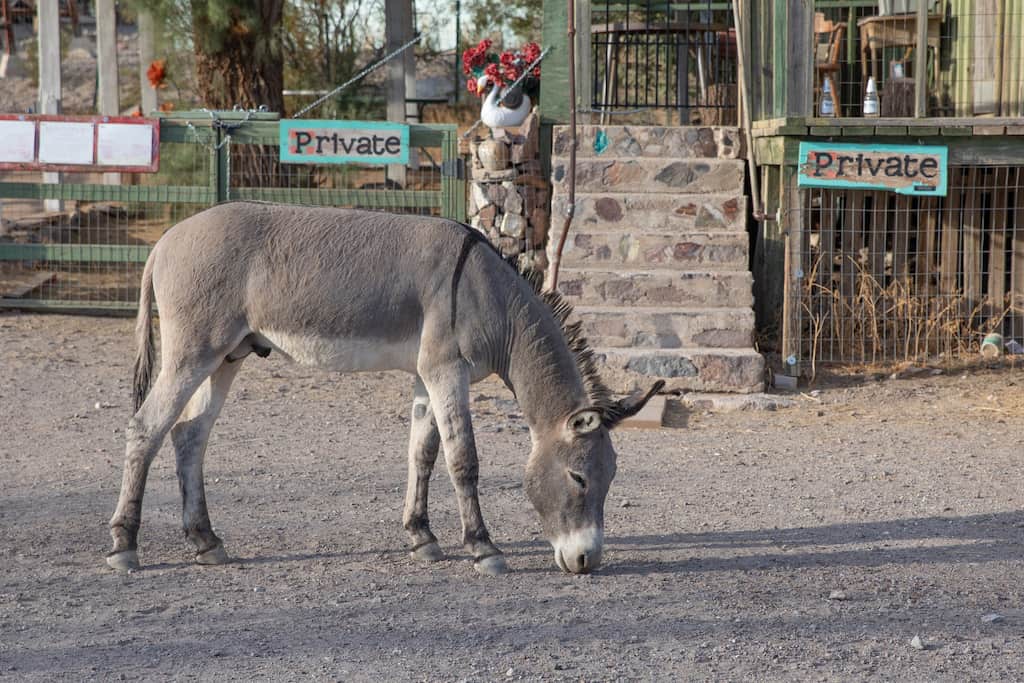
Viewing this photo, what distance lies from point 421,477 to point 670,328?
400cm

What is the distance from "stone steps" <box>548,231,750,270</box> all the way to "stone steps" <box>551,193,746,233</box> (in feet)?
0.57

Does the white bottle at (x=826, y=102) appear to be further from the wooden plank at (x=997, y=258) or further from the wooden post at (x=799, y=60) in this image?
the wooden plank at (x=997, y=258)

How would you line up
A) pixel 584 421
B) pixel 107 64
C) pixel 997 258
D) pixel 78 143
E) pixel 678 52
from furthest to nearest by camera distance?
pixel 107 64, pixel 678 52, pixel 78 143, pixel 997 258, pixel 584 421

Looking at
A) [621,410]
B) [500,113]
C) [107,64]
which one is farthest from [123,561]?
[107,64]

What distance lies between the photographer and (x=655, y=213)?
400 inches

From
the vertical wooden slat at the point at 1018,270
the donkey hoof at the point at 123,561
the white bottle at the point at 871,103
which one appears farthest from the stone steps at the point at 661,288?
the donkey hoof at the point at 123,561

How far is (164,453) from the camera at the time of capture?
7.62 meters

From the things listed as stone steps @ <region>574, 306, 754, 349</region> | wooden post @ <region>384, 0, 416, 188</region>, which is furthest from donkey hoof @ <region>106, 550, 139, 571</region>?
wooden post @ <region>384, 0, 416, 188</region>

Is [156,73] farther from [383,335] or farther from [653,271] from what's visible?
[383,335]

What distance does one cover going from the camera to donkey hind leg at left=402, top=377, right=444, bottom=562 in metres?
5.50

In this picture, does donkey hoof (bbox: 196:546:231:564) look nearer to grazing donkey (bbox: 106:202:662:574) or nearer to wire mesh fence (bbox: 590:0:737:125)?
grazing donkey (bbox: 106:202:662:574)

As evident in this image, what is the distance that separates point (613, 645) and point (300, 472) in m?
3.02

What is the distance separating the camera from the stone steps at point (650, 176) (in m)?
10.4

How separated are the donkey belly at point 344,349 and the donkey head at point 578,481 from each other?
747mm
